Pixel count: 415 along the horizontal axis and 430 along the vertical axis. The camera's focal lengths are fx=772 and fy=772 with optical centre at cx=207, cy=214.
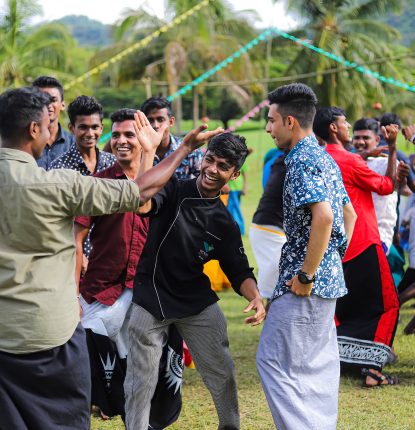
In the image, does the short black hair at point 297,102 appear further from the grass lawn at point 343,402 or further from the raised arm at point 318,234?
the grass lawn at point 343,402

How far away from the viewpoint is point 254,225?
6.76 meters

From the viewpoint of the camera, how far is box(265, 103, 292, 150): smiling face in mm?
3883

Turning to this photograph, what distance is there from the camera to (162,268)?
412 cm

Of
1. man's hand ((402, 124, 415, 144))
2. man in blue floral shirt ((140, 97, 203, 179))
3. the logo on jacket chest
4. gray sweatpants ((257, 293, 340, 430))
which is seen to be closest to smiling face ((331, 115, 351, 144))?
man's hand ((402, 124, 415, 144))

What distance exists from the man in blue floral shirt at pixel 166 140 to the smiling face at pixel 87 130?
37 cm

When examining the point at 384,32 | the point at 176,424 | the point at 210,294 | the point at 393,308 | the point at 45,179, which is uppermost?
the point at 384,32

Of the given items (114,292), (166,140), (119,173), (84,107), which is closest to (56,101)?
(84,107)

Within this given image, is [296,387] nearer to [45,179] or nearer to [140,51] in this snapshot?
[45,179]

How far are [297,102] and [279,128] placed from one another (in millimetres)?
157

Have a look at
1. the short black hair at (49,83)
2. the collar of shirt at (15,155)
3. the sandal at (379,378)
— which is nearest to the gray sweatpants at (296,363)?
the collar of shirt at (15,155)

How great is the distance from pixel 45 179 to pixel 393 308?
3.63m

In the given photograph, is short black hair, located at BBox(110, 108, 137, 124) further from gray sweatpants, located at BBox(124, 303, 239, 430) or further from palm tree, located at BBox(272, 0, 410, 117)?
palm tree, located at BBox(272, 0, 410, 117)

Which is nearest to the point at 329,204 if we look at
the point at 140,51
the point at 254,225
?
the point at 254,225

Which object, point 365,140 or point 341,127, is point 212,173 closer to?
point 341,127
